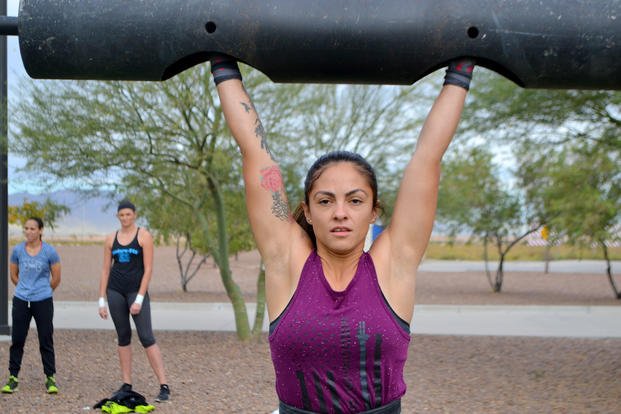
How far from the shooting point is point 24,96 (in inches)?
432

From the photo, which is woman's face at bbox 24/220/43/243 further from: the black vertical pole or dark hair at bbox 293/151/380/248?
dark hair at bbox 293/151/380/248

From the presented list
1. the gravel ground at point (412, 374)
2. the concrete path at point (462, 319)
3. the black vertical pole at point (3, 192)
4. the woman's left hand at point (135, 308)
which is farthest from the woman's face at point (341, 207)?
the concrete path at point (462, 319)

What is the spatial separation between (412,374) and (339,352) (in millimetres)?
7636

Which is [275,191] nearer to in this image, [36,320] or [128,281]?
[128,281]

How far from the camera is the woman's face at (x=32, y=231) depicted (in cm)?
765

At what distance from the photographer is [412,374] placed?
929cm

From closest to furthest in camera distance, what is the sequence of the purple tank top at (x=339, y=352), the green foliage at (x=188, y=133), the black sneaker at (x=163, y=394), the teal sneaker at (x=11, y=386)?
1. the purple tank top at (x=339, y=352)
2. the black sneaker at (x=163, y=394)
3. the teal sneaker at (x=11, y=386)
4. the green foliage at (x=188, y=133)

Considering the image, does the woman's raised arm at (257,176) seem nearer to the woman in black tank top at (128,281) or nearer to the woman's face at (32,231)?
the woman in black tank top at (128,281)

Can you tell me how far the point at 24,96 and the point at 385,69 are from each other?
398 inches

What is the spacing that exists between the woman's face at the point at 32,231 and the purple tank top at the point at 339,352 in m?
6.25

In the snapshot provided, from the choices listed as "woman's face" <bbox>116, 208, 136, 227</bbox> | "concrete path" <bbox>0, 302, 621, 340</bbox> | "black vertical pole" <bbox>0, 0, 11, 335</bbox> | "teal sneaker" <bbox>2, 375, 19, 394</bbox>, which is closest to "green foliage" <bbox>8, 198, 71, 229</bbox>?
"concrete path" <bbox>0, 302, 621, 340</bbox>

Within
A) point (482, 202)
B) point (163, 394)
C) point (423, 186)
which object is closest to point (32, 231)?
point (163, 394)

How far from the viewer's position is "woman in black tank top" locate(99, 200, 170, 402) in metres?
7.05

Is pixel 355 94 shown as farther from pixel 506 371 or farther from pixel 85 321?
pixel 85 321
